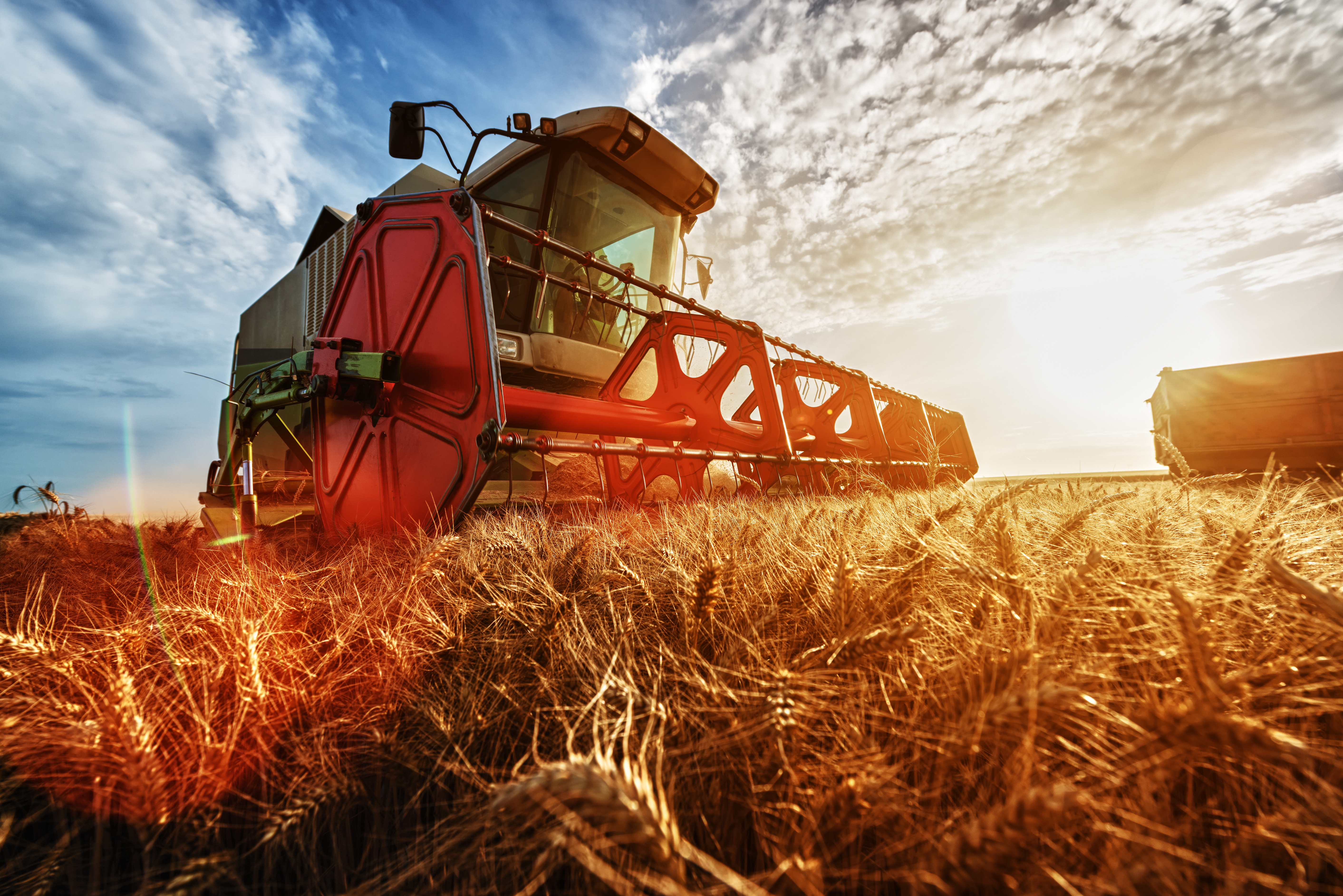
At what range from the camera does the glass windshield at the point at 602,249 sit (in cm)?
451

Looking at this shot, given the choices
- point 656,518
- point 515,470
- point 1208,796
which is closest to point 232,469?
point 515,470

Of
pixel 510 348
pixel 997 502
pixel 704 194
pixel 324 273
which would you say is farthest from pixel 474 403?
pixel 324 273

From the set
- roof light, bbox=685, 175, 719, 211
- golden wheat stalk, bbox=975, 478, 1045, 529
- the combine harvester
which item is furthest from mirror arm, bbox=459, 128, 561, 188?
golden wheat stalk, bbox=975, 478, 1045, 529

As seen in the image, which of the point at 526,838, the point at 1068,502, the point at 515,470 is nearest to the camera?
the point at 526,838

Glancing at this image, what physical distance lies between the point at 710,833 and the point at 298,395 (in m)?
3.14

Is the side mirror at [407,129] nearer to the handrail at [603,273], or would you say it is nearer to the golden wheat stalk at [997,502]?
the handrail at [603,273]

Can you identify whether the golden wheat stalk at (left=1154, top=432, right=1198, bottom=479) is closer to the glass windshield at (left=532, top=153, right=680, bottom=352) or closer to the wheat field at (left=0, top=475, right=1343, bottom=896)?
the wheat field at (left=0, top=475, right=1343, bottom=896)

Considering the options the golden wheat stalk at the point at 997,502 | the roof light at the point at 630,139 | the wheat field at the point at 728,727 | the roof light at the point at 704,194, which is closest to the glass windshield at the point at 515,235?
the roof light at the point at 630,139

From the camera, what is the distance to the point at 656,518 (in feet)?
11.0

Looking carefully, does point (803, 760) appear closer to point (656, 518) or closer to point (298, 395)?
point (656, 518)

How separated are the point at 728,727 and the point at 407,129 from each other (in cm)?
347

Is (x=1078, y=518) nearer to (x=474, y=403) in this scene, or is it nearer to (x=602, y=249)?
(x=474, y=403)

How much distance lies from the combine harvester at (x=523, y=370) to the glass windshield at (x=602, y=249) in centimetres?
2

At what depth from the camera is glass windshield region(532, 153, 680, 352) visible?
451 centimetres
